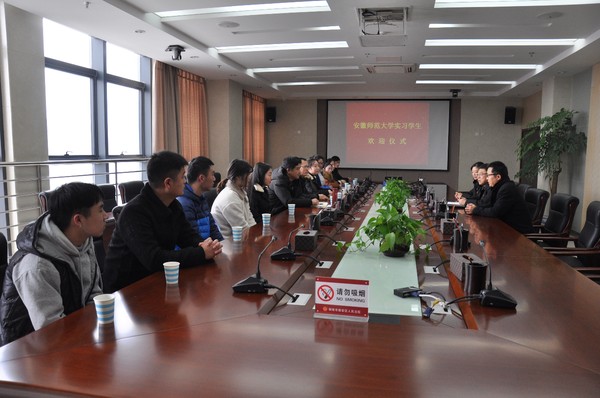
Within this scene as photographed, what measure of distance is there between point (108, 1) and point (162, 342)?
3.92 meters

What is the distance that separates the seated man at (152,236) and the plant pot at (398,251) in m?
0.83

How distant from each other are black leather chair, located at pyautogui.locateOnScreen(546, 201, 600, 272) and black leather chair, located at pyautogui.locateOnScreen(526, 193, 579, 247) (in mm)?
167

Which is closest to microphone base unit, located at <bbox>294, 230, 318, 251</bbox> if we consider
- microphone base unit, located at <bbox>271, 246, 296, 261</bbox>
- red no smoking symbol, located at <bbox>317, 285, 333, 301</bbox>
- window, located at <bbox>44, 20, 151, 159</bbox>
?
microphone base unit, located at <bbox>271, 246, 296, 261</bbox>

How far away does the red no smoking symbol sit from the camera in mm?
1435

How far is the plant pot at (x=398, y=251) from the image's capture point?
2.29 meters

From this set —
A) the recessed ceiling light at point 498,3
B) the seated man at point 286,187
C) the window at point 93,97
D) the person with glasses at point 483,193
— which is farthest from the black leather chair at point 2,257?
the recessed ceiling light at point 498,3

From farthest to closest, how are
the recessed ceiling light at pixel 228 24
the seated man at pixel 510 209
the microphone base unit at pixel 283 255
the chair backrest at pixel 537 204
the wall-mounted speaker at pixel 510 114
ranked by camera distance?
1. the wall-mounted speaker at pixel 510 114
2. the recessed ceiling light at pixel 228 24
3. the chair backrest at pixel 537 204
4. the seated man at pixel 510 209
5. the microphone base unit at pixel 283 255

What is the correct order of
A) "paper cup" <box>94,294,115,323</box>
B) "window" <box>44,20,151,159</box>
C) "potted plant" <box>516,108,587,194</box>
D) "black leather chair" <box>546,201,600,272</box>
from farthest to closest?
"potted plant" <box>516,108,587,194</box>
"window" <box>44,20,151,159</box>
"black leather chair" <box>546,201,600,272</box>
"paper cup" <box>94,294,115,323</box>

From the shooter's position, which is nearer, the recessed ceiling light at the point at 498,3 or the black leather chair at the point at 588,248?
the black leather chair at the point at 588,248

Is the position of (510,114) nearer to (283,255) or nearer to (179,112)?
(179,112)

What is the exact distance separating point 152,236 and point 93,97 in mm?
4663

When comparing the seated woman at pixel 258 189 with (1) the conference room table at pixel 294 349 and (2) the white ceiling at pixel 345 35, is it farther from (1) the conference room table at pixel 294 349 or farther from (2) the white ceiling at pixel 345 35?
(1) the conference room table at pixel 294 349

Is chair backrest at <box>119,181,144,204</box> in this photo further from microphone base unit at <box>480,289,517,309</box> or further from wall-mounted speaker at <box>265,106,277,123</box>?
wall-mounted speaker at <box>265,106,277,123</box>

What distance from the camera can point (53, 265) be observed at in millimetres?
1537
